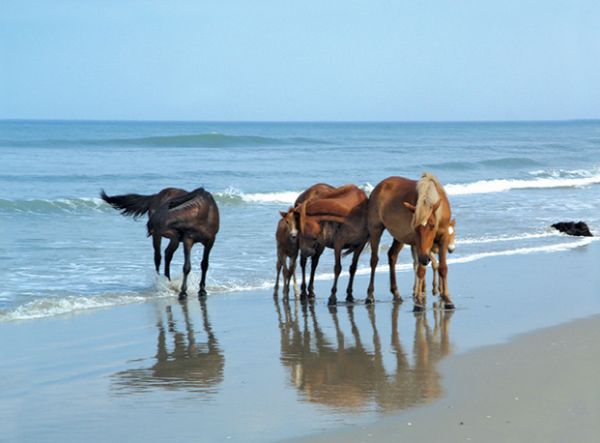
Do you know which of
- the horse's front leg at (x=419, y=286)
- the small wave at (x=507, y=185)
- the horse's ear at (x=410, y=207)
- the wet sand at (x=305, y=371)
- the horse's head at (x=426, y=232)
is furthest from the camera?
the small wave at (x=507, y=185)

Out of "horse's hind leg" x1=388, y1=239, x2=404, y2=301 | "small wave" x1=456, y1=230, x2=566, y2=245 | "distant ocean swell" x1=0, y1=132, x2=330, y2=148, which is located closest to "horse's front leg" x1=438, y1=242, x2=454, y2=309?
"horse's hind leg" x1=388, y1=239, x2=404, y2=301

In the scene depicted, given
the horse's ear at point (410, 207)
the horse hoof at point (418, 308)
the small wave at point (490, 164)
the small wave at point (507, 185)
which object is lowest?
the small wave at point (490, 164)

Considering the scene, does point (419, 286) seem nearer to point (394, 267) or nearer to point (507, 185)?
point (394, 267)

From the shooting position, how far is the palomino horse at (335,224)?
12297 millimetres

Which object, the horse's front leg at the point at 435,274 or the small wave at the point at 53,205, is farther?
the small wave at the point at 53,205

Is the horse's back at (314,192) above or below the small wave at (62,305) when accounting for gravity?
above

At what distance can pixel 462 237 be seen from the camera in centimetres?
1981

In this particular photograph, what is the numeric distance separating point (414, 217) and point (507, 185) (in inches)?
1095

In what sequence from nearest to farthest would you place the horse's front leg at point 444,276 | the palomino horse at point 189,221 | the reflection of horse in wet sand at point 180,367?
the reflection of horse in wet sand at point 180,367 → the horse's front leg at point 444,276 → the palomino horse at point 189,221

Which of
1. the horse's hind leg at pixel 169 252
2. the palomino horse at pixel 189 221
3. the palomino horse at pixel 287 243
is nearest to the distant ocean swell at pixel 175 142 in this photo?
the horse's hind leg at pixel 169 252

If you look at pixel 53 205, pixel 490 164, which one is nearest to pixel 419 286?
pixel 53 205

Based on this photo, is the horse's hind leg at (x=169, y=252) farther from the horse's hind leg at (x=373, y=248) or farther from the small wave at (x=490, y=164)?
the small wave at (x=490, y=164)

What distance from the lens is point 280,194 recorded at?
108ft

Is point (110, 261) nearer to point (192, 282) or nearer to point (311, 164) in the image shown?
point (192, 282)
